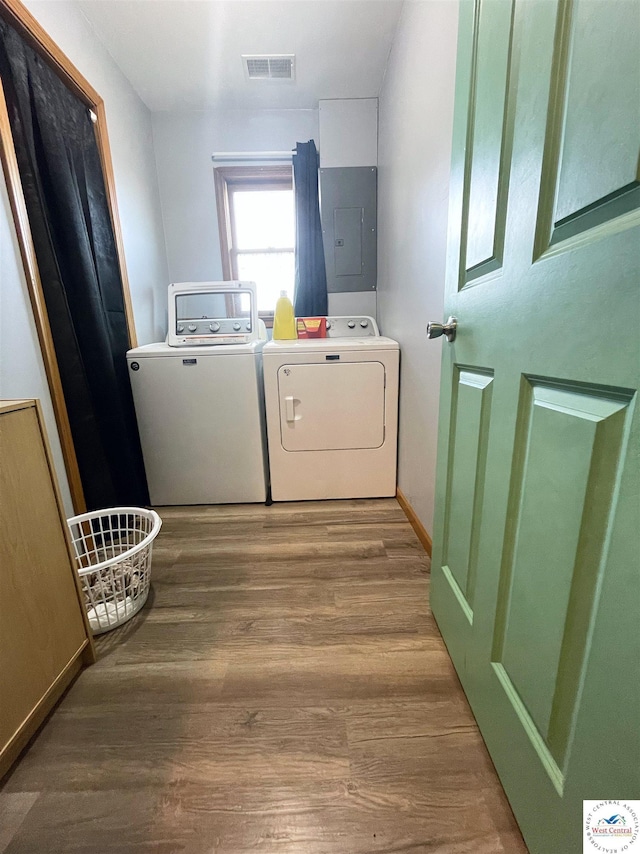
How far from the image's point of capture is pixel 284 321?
2.19 metres

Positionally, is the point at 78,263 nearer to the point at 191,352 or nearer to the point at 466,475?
the point at 191,352

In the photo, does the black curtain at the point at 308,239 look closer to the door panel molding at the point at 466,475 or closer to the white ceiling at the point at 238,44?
the white ceiling at the point at 238,44

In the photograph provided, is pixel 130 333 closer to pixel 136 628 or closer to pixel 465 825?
pixel 136 628

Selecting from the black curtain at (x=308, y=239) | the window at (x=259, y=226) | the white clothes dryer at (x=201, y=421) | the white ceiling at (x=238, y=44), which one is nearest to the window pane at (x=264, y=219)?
the window at (x=259, y=226)

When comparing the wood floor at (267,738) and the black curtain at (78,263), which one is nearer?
the wood floor at (267,738)

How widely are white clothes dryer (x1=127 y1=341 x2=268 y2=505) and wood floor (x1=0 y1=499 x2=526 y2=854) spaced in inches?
28.1

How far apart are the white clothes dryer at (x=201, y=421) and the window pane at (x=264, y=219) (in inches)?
→ 46.9

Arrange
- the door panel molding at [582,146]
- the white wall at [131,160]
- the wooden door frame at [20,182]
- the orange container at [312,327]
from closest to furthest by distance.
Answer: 1. the door panel molding at [582,146]
2. the wooden door frame at [20,182]
3. the white wall at [131,160]
4. the orange container at [312,327]

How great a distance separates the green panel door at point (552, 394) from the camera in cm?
41

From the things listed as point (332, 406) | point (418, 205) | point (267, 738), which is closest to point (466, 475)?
point (267, 738)

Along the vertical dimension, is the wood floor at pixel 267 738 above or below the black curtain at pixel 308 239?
below

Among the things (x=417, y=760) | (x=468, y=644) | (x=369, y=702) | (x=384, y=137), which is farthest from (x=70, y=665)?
(x=384, y=137)

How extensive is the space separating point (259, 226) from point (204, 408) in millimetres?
1676

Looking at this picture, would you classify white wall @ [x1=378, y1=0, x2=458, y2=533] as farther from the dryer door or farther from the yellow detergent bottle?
the yellow detergent bottle
